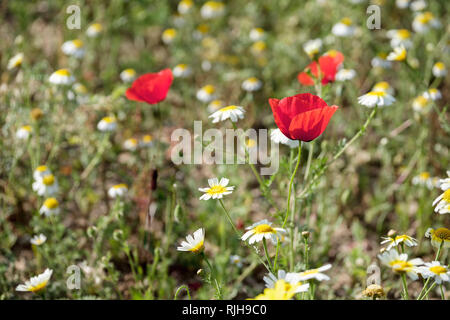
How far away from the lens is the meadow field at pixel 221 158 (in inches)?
67.2

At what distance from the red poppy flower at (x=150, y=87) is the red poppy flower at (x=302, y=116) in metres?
0.63

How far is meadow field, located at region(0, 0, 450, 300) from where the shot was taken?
1.71 metres

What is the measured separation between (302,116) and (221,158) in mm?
1259

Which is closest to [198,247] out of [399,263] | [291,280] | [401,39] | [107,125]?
[291,280]

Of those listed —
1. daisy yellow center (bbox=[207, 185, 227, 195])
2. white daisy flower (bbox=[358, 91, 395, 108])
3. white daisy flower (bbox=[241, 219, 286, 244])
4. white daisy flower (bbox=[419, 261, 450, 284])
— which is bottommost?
white daisy flower (bbox=[419, 261, 450, 284])

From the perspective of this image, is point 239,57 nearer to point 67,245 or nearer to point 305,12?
point 305,12

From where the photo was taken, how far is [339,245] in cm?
251

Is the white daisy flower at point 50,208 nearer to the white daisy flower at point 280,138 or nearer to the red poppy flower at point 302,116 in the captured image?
the white daisy flower at point 280,138

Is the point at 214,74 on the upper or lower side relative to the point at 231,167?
upper

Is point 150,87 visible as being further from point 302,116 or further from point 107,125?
point 302,116

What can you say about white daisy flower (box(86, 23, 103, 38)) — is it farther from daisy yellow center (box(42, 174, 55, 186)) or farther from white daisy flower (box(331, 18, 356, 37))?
white daisy flower (box(331, 18, 356, 37))

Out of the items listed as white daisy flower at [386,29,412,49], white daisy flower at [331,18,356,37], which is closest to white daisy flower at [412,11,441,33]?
white daisy flower at [386,29,412,49]
